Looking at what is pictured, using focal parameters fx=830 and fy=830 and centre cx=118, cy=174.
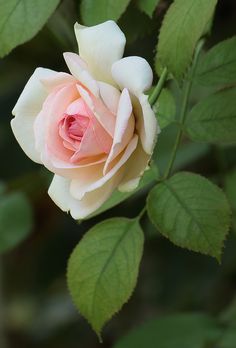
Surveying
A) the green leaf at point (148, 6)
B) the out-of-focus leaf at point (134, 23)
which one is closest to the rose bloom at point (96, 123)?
the green leaf at point (148, 6)

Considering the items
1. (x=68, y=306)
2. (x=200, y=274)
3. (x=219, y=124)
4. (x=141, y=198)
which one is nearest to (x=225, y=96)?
(x=219, y=124)

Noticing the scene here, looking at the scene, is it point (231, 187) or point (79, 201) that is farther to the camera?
point (231, 187)

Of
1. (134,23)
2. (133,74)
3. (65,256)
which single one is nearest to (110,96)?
(133,74)

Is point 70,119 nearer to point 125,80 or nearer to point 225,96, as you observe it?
point 125,80

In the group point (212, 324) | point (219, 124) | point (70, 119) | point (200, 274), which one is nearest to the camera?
point (70, 119)

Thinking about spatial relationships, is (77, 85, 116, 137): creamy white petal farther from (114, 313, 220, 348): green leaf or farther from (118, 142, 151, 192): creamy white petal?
(114, 313, 220, 348): green leaf

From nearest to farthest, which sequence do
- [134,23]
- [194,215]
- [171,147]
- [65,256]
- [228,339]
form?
1. [194,215]
2. [134,23]
3. [228,339]
4. [171,147]
5. [65,256]

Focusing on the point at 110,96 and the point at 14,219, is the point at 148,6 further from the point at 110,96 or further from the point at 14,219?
the point at 14,219
